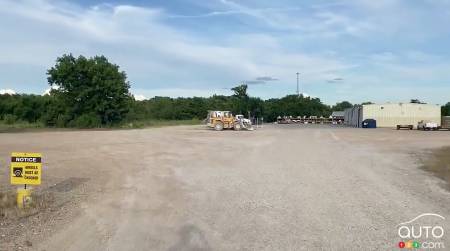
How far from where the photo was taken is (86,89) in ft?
230

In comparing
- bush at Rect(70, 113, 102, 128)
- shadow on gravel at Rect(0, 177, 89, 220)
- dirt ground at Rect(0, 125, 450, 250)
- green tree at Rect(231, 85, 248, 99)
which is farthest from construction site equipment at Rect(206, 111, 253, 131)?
green tree at Rect(231, 85, 248, 99)

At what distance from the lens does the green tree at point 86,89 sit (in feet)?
227

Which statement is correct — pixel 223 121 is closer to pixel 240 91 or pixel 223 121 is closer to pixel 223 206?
pixel 223 206

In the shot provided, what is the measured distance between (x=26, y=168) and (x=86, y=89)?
203 ft

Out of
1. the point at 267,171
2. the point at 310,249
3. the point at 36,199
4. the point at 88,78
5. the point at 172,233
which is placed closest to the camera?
the point at 310,249

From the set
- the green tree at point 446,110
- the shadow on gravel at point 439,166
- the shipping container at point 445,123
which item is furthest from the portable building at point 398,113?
the shadow on gravel at point 439,166

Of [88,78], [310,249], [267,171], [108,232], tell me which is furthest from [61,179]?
[88,78]

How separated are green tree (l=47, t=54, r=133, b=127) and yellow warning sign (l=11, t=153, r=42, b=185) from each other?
59.8 metres

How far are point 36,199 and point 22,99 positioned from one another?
82.0m

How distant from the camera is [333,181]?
14133mm

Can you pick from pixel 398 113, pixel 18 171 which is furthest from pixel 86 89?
pixel 18 171

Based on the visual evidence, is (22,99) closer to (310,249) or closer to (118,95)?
(118,95)

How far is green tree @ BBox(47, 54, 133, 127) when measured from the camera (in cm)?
6906

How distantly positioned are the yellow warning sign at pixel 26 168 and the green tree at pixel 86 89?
59841 mm
